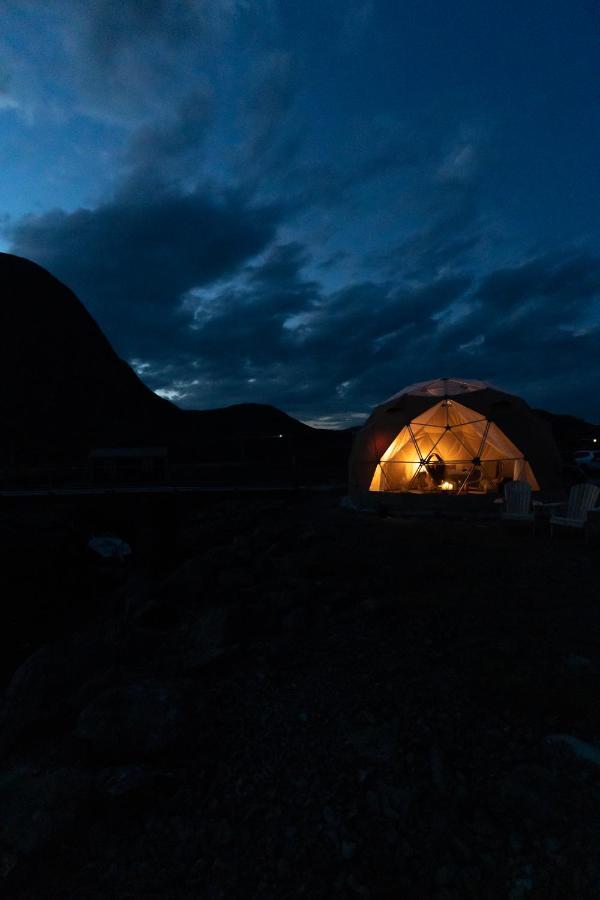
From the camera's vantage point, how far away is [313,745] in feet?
10.3

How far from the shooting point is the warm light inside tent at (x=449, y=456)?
14.3 m

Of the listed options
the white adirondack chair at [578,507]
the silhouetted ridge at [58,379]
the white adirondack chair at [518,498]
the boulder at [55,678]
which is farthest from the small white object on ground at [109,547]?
the silhouetted ridge at [58,379]

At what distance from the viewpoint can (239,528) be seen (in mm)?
12680

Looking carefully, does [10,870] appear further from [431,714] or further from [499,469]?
[499,469]

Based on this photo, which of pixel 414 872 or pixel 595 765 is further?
pixel 595 765

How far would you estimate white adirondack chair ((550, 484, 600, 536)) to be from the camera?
29.6ft

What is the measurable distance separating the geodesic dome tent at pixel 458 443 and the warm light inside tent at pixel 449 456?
3cm

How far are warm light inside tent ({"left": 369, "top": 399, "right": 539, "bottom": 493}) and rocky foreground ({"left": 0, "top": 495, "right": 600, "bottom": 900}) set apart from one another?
8609mm

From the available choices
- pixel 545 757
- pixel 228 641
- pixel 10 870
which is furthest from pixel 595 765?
pixel 10 870

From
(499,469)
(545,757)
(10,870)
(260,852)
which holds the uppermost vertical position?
(499,469)

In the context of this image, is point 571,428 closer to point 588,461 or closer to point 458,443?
point 588,461

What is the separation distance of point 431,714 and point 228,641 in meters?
1.76

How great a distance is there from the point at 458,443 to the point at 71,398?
50.5 meters

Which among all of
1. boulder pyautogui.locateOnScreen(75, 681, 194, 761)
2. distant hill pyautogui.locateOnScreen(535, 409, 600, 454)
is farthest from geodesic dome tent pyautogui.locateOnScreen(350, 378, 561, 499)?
distant hill pyautogui.locateOnScreen(535, 409, 600, 454)
